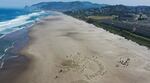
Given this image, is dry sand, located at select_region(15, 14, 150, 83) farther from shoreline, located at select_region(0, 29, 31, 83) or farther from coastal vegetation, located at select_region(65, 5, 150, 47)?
coastal vegetation, located at select_region(65, 5, 150, 47)

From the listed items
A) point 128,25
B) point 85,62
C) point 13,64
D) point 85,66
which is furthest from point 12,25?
point 85,66

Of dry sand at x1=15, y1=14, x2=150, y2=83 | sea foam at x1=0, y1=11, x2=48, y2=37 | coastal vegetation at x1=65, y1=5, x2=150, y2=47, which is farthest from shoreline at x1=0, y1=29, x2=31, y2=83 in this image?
coastal vegetation at x1=65, y1=5, x2=150, y2=47

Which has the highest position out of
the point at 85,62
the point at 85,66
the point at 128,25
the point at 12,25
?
the point at 85,66

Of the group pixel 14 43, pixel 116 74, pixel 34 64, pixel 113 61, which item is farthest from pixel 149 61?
pixel 14 43

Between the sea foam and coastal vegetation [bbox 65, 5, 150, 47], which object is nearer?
coastal vegetation [bbox 65, 5, 150, 47]

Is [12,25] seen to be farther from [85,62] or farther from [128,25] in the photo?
[85,62]

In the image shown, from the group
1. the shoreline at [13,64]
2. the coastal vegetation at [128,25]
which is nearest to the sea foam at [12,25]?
→ the shoreline at [13,64]

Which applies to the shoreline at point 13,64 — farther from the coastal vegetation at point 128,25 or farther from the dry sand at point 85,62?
the coastal vegetation at point 128,25

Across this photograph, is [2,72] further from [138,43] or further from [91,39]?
[138,43]
